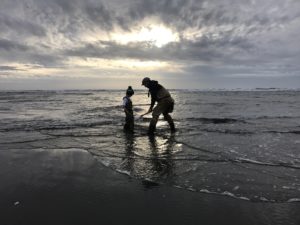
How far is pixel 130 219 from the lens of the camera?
3.90 metres

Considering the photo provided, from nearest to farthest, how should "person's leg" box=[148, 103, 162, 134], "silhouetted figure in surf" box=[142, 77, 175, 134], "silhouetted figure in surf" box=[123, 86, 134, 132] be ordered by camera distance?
1. "person's leg" box=[148, 103, 162, 134]
2. "silhouetted figure in surf" box=[142, 77, 175, 134]
3. "silhouetted figure in surf" box=[123, 86, 134, 132]

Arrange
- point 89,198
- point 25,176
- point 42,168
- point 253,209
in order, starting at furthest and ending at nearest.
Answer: point 42,168 < point 25,176 < point 89,198 < point 253,209

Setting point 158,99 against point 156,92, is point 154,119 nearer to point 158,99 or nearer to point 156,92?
point 158,99

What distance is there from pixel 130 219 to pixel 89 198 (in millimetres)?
942

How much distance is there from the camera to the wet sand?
12.8 ft

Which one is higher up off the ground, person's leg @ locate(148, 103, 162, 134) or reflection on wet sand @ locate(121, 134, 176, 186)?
person's leg @ locate(148, 103, 162, 134)

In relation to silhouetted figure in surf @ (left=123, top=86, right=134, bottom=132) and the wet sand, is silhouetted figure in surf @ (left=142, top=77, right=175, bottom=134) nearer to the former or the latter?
silhouetted figure in surf @ (left=123, top=86, right=134, bottom=132)

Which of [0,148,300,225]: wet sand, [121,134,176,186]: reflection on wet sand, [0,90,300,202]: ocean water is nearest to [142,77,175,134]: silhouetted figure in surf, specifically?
[0,90,300,202]: ocean water

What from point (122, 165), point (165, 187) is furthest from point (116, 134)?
point (165, 187)

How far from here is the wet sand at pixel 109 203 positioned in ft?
12.8

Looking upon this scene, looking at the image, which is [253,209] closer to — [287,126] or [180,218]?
[180,218]

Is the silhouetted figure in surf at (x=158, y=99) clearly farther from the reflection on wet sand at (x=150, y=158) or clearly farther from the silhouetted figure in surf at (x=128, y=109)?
the reflection on wet sand at (x=150, y=158)

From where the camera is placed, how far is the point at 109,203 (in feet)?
14.4

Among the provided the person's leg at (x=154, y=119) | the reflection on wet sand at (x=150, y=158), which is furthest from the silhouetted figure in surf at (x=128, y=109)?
the reflection on wet sand at (x=150, y=158)
